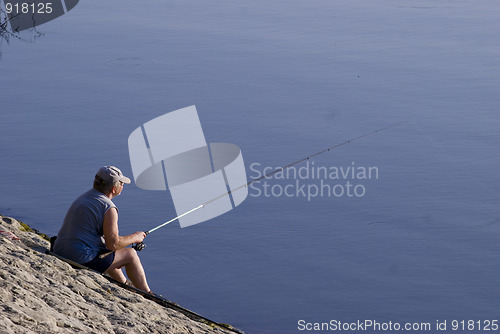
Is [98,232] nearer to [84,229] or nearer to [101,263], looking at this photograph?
[84,229]

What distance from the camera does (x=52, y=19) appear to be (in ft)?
57.2

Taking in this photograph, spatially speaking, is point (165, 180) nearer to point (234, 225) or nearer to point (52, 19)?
point (234, 225)

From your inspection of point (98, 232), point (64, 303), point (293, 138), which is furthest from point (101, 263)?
point (293, 138)

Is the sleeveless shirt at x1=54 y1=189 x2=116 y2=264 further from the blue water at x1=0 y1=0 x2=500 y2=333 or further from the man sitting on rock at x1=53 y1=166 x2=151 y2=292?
the blue water at x1=0 y1=0 x2=500 y2=333

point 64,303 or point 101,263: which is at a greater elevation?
point 64,303

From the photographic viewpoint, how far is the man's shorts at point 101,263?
16.7ft

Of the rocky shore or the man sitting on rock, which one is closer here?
the rocky shore

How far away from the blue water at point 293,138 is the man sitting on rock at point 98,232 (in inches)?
73.1

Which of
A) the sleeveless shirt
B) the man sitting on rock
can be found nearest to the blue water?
the man sitting on rock

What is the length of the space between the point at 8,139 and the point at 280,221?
4.03 meters

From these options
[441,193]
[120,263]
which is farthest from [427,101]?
[120,263]

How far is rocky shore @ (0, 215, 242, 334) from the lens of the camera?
3807 mm

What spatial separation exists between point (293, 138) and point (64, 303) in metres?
6.18

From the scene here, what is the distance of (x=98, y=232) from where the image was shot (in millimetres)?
5047
